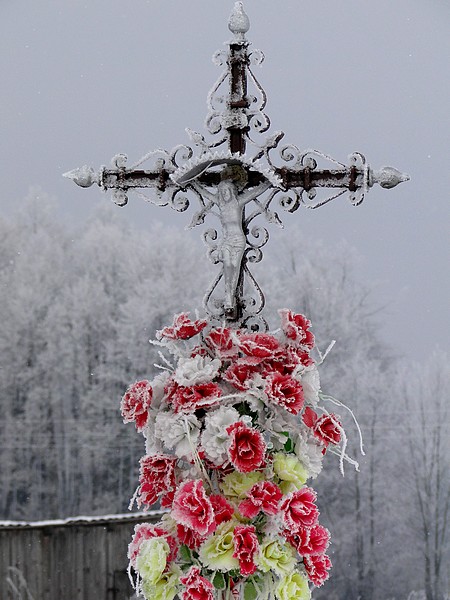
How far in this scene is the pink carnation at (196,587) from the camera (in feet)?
4.34

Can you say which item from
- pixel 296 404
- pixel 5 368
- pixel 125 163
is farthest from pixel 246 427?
pixel 5 368

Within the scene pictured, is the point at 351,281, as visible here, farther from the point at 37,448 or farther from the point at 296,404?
the point at 296,404

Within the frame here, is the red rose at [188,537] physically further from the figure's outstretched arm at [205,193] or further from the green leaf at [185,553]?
the figure's outstretched arm at [205,193]

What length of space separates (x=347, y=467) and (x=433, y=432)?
0.42 meters

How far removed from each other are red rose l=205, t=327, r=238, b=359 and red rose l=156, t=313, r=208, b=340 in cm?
3

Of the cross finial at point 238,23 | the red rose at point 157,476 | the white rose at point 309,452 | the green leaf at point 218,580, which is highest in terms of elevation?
the cross finial at point 238,23

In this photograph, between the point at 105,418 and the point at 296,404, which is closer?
the point at 296,404

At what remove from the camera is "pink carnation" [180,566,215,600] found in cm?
132

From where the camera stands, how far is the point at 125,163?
162 cm

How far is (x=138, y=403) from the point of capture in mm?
1426

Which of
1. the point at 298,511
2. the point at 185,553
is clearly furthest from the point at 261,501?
the point at 185,553

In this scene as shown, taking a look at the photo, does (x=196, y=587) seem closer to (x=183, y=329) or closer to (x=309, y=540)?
(x=309, y=540)

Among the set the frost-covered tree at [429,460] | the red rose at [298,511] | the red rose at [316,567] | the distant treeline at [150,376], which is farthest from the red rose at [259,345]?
the frost-covered tree at [429,460]

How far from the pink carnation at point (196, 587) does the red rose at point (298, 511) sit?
16 cm
